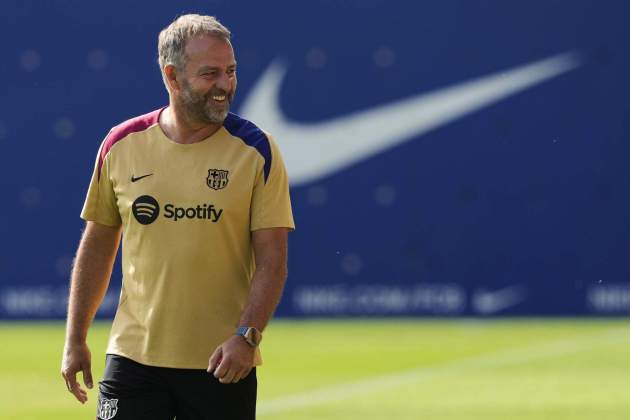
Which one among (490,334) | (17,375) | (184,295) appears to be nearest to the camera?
(184,295)

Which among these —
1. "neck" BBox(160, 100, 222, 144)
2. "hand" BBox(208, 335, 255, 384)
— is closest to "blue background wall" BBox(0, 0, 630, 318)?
"neck" BBox(160, 100, 222, 144)

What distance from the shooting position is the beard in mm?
4094

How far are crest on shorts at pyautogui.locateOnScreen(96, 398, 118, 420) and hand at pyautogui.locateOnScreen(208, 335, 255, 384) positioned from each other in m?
0.42

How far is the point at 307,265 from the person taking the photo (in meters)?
12.3

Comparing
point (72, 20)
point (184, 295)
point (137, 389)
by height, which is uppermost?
point (72, 20)

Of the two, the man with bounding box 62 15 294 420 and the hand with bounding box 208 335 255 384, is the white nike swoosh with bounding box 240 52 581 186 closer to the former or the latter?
the man with bounding box 62 15 294 420

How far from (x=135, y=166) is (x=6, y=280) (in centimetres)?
843

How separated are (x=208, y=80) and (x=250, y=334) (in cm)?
74

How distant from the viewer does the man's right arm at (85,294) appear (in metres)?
4.25

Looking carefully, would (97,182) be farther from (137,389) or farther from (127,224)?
(137,389)

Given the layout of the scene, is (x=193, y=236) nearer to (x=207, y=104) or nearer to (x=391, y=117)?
(x=207, y=104)

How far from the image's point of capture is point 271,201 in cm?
410

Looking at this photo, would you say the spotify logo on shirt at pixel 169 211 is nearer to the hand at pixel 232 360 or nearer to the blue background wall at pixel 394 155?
the hand at pixel 232 360

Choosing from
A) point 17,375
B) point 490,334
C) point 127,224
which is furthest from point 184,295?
point 490,334
